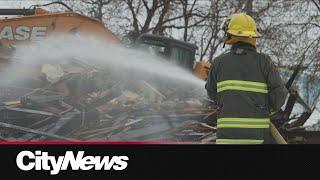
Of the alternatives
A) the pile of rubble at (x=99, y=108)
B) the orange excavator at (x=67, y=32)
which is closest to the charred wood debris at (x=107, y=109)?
the pile of rubble at (x=99, y=108)

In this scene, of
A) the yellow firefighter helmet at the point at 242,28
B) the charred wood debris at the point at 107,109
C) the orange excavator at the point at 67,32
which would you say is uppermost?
the yellow firefighter helmet at the point at 242,28

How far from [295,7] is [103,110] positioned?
1175 cm

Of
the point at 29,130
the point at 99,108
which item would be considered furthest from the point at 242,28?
the point at 99,108

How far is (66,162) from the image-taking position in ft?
7.99

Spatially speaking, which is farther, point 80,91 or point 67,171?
point 80,91

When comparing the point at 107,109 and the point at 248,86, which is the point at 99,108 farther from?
the point at 248,86

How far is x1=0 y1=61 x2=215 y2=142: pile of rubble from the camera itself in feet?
29.5

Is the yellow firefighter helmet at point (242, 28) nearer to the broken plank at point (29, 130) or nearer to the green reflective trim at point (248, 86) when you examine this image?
the green reflective trim at point (248, 86)

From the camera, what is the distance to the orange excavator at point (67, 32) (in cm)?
1116

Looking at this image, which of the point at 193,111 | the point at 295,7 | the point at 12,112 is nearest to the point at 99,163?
the point at 12,112

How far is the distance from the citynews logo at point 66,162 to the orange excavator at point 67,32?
8.27 m

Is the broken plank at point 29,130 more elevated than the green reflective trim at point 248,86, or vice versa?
the green reflective trim at point 248,86

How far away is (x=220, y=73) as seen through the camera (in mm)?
3816

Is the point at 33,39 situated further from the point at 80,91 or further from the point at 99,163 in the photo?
the point at 99,163
